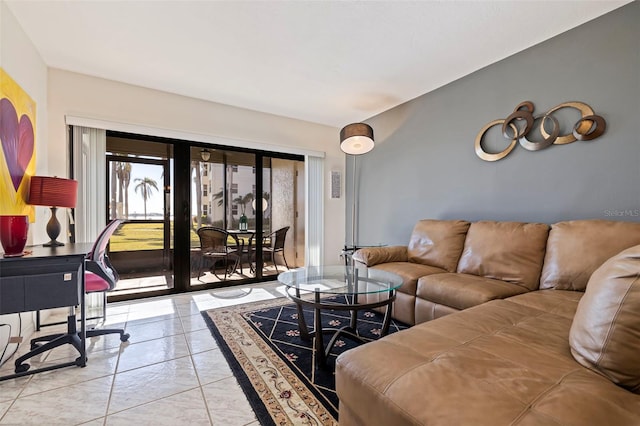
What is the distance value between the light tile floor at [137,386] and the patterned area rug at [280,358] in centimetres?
9

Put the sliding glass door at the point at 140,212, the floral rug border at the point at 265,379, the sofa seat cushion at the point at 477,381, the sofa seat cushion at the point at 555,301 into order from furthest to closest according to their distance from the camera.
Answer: the sliding glass door at the point at 140,212 < the sofa seat cushion at the point at 555,301 < the floral rug border at the point at 265,379 < the sofa seat cushion at the point at 477,381

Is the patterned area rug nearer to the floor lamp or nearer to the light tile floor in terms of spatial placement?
the light tile floor

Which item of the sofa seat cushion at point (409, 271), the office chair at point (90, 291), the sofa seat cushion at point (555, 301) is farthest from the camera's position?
the sofa seat cushion at point (409, 271)

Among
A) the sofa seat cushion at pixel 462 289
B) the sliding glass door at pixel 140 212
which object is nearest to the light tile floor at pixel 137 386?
the sliding glass door at pixel 140 212

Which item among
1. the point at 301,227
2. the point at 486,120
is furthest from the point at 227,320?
the point at 486,120

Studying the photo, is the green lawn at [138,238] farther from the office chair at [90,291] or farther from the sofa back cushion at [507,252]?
the sofa back cushion at [507,252]

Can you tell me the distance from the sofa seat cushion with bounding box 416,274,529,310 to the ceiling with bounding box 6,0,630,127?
2.02 m

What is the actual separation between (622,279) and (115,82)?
4273mm

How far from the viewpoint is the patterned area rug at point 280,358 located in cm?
145

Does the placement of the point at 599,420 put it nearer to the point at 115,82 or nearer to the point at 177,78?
the point at 177,78

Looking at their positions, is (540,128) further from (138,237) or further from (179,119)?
(138,237)

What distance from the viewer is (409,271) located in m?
2.57

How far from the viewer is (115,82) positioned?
3129 millimetres

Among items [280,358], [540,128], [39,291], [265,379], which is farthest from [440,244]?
[39,291]
